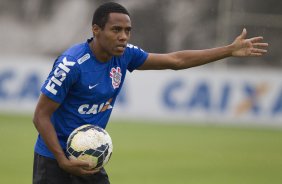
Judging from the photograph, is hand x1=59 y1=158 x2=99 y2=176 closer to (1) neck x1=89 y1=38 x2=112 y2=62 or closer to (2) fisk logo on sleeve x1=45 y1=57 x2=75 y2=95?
(2) fisk logo on sleeve x1=45 y1=57 x2=75 y2=95

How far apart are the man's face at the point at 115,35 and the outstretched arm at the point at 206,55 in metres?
0.79

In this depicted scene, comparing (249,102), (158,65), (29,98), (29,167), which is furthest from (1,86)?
(158,65)

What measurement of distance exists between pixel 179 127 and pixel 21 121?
4.21m

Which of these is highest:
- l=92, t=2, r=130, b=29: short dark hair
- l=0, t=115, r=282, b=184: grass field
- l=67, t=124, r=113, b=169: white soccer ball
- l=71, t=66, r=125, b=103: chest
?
l=92, t=2, r=130, b=29: short dark hair

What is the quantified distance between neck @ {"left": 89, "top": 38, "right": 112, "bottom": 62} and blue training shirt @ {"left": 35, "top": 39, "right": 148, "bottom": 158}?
39mm

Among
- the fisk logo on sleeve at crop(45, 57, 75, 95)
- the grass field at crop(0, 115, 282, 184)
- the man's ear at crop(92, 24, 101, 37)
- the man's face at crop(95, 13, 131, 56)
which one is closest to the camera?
the fisk logo on sleeve at crop(45, 57, 75, 95)

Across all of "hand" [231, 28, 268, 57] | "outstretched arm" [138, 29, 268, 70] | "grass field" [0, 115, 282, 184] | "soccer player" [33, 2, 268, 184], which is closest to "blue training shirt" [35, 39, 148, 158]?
"soccer player" [33, 2, 268, 184]

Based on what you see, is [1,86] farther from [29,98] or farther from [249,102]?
[249,102]

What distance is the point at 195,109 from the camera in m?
21.5

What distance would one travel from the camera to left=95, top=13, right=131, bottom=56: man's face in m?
6.61

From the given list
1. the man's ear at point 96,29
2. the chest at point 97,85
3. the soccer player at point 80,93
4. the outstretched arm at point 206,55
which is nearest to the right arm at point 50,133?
the soccer player at point 80,93

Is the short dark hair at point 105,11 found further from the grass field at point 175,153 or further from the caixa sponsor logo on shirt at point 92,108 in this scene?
the grass field at point 175,153

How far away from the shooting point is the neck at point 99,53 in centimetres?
669

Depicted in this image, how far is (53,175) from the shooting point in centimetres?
666
